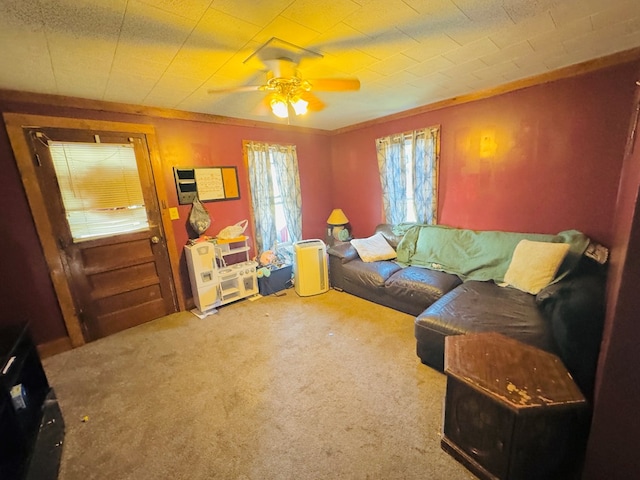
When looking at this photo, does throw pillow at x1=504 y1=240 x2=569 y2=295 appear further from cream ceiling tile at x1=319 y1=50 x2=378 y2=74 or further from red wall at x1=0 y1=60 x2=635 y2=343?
cream ceiling tile at x1=319 y1=50 x2=378 y2=74

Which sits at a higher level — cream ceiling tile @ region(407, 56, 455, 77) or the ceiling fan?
cream ceiling tile @ region(407, 56, 455, 77)

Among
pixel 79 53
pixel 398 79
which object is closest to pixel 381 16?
pixel 398 79

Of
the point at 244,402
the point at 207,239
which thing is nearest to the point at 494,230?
the point at 244,402

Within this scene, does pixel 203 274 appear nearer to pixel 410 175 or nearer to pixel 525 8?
pixel 410 175

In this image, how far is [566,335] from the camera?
1521 millimetres

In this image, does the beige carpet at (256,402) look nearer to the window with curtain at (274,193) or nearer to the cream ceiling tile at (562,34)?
the window with curtain at (274,193)

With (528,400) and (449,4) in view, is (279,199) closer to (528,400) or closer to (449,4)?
(449,4)

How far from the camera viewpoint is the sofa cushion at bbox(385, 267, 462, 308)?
8.35 ft

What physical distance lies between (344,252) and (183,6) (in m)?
2.75

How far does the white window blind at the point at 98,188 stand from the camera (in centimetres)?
240

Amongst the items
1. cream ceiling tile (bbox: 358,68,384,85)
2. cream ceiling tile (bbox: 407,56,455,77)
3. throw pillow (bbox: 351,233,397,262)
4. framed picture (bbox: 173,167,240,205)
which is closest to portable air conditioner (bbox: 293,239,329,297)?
throw pillow (bbox: 351,233,397,262)

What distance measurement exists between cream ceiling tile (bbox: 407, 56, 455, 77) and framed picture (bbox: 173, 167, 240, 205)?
2.34 metres

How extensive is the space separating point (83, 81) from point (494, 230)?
160 inches

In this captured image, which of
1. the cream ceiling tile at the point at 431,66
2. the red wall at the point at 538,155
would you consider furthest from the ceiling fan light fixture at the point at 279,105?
the red wall at the point at 538,155
